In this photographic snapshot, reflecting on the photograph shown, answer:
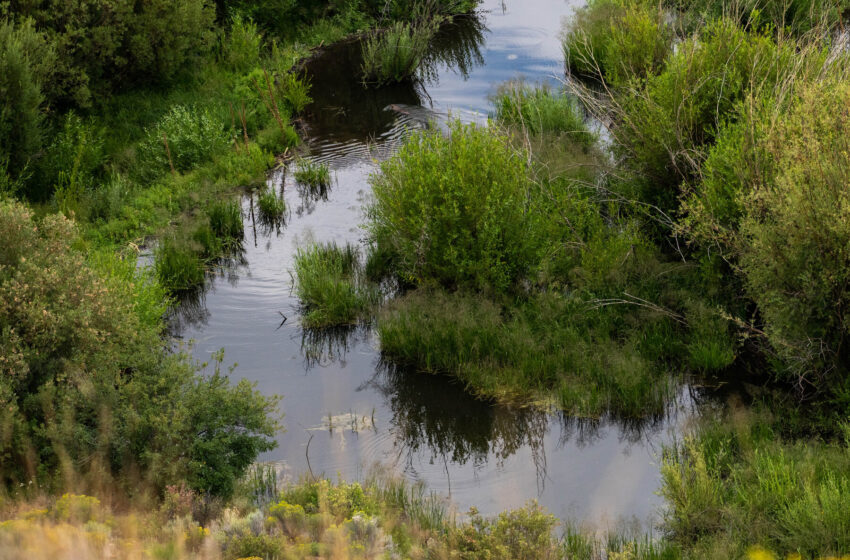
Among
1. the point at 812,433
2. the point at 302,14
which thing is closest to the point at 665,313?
the point at 812,433

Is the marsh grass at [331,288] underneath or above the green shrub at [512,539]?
above

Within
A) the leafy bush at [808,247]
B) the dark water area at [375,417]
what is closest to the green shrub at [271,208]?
the dark water area at [375,417]

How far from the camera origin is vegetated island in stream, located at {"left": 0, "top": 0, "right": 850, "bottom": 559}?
5223mm

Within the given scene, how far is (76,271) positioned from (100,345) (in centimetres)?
67

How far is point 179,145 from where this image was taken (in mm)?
12266

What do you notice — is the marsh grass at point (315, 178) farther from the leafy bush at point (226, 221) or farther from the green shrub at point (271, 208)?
the leafy bush at point (226, 221)

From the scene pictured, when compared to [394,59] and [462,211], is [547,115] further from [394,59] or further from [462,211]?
[394,59]

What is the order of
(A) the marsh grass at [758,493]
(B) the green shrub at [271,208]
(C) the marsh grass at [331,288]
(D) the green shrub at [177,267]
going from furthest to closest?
(B) the green shrub at [271,208]
(D) the green shrub at [177,267]
(C) the marsh grass at [331,288]
(A) the marsh grass at [758,493]

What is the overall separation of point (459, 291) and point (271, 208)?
12.0 feet

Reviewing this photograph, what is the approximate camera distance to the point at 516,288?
28.3 ft

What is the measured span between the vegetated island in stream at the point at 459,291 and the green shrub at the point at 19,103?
0.04m

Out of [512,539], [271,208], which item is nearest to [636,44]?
[271,208]

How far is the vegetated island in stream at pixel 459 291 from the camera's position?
5.22 m

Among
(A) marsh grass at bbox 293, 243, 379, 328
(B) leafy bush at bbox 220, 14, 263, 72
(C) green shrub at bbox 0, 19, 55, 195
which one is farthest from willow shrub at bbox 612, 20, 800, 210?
(B) leafy bush at bbox 220, 14, 263, 72
